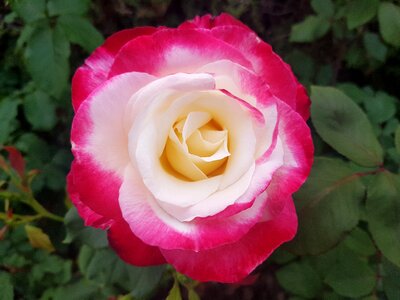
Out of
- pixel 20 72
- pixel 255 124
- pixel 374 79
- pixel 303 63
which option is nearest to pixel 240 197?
pixel 255 124

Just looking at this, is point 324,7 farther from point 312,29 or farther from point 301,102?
point 301,102

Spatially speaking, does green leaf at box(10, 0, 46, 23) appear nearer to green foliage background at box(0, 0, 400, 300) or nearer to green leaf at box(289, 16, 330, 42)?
green foliage background at box(0, 0, 400, 300)

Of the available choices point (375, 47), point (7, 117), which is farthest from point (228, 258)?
point (375, 47)

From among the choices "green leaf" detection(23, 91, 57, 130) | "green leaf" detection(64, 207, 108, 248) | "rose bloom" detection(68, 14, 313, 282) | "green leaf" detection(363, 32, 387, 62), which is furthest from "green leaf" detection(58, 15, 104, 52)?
"green leaf" detection(363, 32, 387, 62)

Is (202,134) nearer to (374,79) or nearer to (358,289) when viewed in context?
(358,289)

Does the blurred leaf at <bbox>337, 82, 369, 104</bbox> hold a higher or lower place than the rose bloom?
lower

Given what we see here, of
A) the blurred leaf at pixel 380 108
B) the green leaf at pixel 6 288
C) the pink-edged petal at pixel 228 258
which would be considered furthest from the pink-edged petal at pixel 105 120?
the blurred leaf at pixel 380 108
